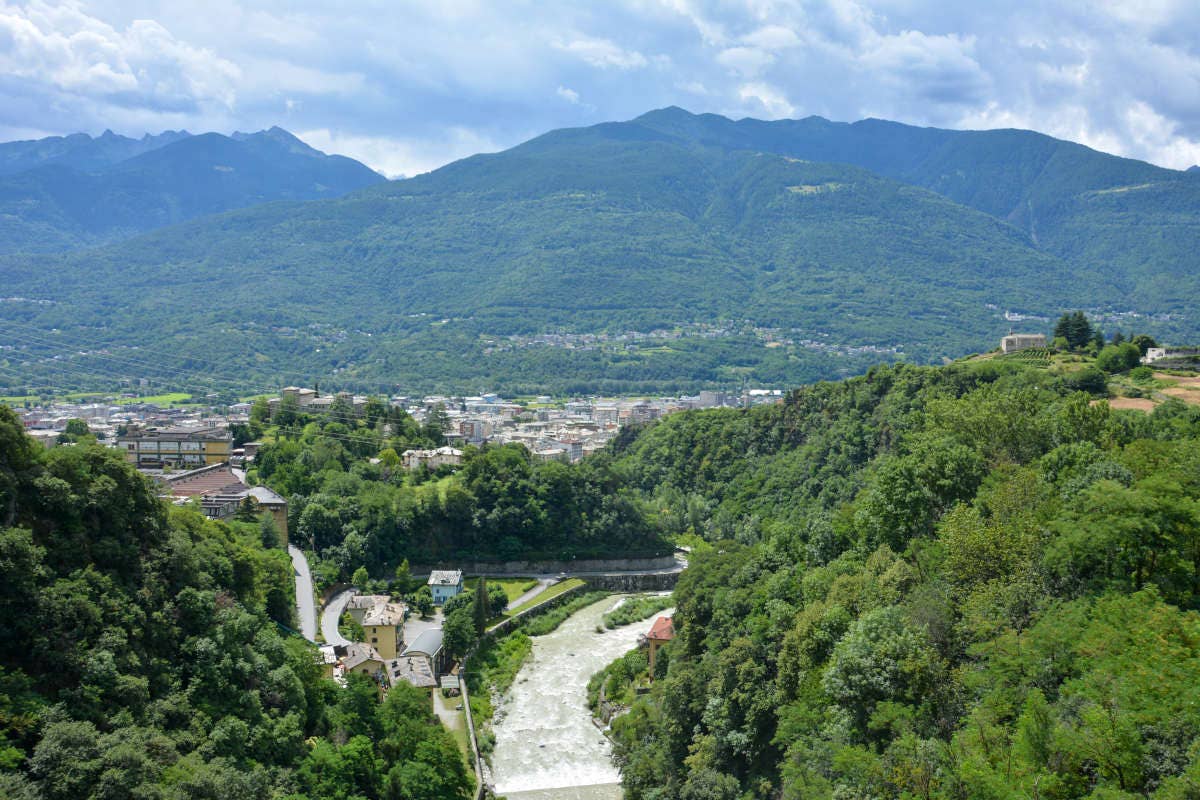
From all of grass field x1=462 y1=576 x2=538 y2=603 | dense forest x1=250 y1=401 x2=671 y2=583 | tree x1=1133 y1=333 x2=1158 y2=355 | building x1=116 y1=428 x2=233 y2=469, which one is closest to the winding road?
dense forest x1=250 y1=401 x2=671 y2=583

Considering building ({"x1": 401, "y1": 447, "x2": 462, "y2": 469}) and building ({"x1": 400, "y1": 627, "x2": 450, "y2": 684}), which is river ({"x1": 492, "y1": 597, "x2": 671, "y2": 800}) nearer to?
A: building ({"x1": 400, "y1": 627, "x2": 450, "y2": 684})

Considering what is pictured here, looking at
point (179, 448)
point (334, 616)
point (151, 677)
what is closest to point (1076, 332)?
point (334, 616)

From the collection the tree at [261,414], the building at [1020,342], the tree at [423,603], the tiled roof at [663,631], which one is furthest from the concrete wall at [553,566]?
the building at [1020,342]

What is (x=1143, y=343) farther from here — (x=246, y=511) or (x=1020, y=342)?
(x=246, y=511)

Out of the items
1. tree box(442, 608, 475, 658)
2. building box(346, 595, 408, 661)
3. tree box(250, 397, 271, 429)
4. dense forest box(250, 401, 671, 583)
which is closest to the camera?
building box(346, 595, 408, 661)

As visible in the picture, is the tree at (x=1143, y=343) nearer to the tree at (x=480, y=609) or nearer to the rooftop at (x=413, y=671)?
the tree at (x=480, y=609)

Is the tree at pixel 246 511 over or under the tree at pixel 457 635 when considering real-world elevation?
over

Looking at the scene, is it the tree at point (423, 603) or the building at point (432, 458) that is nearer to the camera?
the tree at point (423, 603)
